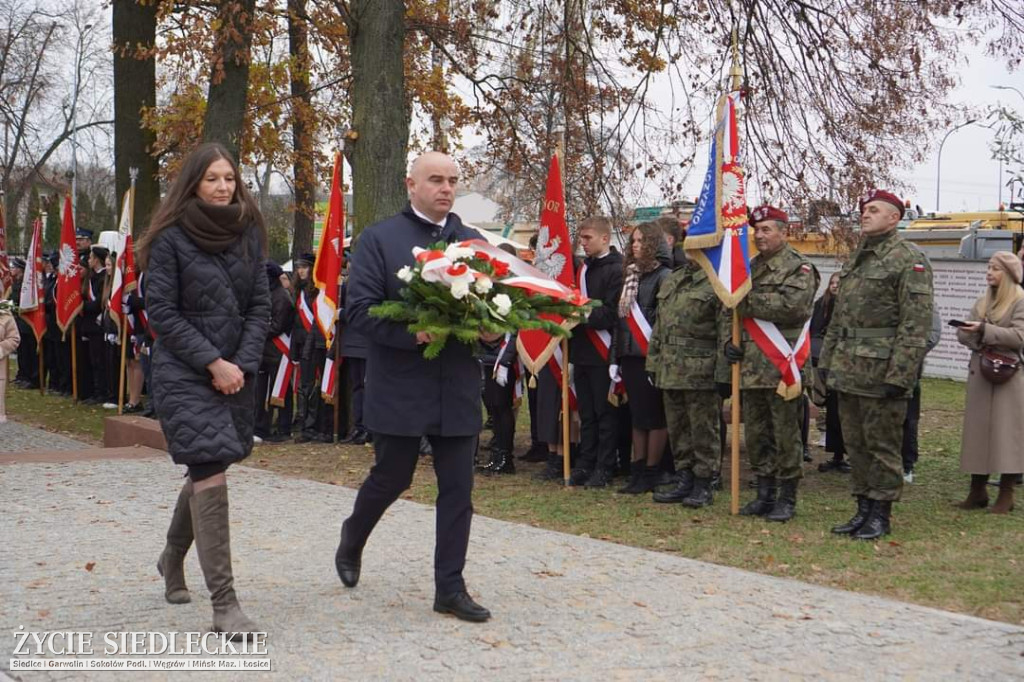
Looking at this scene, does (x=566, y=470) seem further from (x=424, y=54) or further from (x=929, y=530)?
(x=424, y=54)

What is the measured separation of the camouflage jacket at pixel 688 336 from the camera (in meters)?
9.16

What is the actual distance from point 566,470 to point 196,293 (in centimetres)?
535

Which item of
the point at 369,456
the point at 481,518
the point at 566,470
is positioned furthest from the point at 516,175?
the point at 481,518

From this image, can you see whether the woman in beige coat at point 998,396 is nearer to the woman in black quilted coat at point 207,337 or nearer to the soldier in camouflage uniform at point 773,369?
the soldier in camouflage uniform at point 773,369

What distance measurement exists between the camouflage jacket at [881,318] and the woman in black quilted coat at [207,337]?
414cm

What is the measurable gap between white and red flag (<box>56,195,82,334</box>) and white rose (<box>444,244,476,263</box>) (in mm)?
14252

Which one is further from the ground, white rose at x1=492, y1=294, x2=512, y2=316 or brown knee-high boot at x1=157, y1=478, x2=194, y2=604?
white rose at x1=492, y1=294, x2=512, y2=316

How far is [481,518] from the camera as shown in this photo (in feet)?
27.7

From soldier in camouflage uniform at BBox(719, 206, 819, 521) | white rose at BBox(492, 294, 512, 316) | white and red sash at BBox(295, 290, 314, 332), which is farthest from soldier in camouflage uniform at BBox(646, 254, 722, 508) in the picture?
white and red sash at BBox(295, 290, 314, 332)

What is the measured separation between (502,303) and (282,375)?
863 cm

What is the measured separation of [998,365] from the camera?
9.05 m

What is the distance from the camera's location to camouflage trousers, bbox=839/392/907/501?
8.02 meters

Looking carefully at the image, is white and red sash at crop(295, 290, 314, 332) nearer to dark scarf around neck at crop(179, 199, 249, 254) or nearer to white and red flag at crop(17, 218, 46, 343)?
white and red flag at crop(17, 218, 46, 343)

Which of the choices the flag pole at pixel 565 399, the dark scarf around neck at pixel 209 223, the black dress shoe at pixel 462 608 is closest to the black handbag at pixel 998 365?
the flag pole at pixel 565 399
